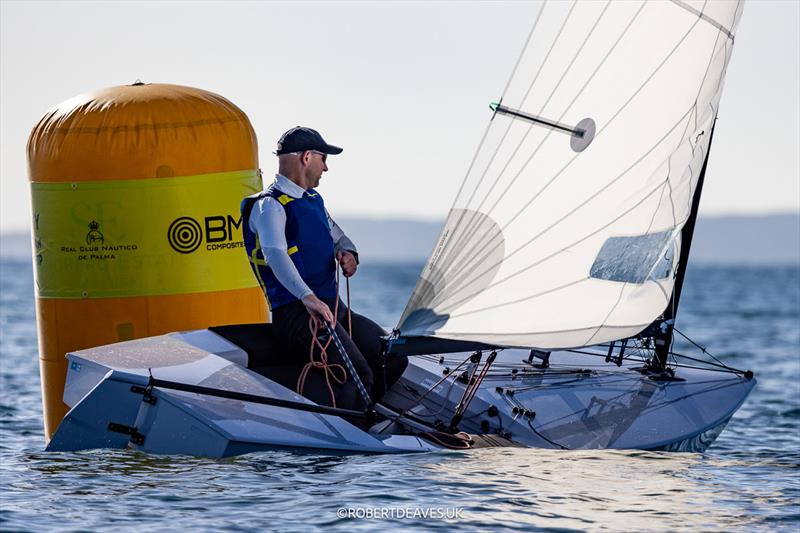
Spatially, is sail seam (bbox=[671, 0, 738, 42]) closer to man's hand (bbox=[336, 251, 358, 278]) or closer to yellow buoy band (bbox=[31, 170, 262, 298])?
man's hand (bbox=[336, 251, 358, 278])

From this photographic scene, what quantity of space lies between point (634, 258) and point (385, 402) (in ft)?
5.46

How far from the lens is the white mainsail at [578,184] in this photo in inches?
283

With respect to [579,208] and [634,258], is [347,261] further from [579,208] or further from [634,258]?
[634,258]

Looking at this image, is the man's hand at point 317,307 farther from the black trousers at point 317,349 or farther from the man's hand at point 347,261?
the man's hand at point 347,261

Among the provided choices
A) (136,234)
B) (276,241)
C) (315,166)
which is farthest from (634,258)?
(136,234)

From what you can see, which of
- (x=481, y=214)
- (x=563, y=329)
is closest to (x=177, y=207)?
(x=481, y=214)

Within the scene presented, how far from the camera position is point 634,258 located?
7535 millimetres

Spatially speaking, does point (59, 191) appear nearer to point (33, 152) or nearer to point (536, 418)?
point (33, 152)

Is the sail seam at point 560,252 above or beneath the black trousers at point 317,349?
above

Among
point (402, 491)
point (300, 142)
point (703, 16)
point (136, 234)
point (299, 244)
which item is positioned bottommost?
point (402, 491)

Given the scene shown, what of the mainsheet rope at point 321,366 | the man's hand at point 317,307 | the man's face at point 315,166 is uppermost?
the man's face at point 315,166

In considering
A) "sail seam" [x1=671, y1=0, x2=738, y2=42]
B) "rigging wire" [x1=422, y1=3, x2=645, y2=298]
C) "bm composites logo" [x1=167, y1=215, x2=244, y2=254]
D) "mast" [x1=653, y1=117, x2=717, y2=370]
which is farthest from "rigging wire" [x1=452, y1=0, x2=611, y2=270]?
"bm composites logo" [x1=167, y1=215, x2=244, y2=254]

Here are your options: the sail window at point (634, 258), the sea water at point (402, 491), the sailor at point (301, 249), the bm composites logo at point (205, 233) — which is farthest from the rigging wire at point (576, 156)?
the bm composites logo at point (205, 233)

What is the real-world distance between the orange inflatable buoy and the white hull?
1.64 feet
